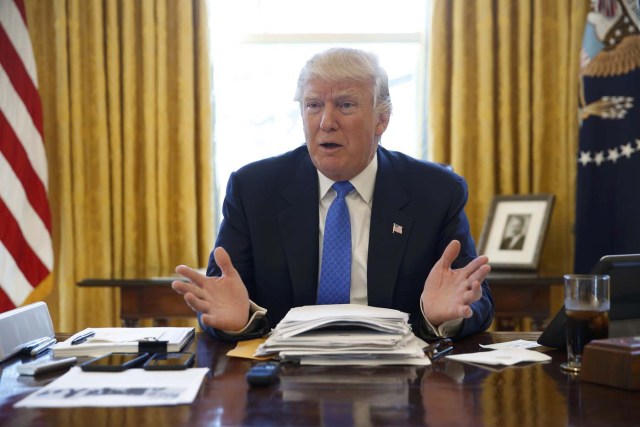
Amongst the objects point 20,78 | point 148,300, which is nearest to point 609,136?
point 148,300

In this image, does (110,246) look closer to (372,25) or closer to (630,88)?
(372,25)

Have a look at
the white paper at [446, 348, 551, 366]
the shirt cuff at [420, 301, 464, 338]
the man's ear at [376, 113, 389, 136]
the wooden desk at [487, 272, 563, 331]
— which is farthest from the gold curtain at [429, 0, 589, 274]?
the white paper at [446, 348, 551, 366]

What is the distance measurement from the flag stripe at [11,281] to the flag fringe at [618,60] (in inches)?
116

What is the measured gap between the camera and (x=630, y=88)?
11.3 feet

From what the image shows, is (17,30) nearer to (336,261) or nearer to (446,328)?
(336,261)

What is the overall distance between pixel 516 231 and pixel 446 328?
192 centimetres

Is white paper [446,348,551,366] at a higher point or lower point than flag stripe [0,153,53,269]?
lower

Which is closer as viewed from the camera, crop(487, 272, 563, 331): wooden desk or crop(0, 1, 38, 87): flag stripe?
crop(487, 272, 563, 331): wooden desk

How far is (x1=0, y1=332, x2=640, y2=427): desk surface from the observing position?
42.6 inches

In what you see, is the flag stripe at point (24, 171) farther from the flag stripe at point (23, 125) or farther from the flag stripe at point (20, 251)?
the flag stripe at point (20, 251)

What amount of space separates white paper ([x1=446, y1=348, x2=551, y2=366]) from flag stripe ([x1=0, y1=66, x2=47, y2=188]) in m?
2.84

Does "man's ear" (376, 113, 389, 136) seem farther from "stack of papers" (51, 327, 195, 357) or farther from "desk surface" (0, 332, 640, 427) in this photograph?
"desk surface" (0, 332, 640, 427)

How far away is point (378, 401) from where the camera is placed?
1.18 meters

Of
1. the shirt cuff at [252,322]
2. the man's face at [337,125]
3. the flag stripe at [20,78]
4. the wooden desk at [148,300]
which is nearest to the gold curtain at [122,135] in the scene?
the flag stripe at [20,78]
